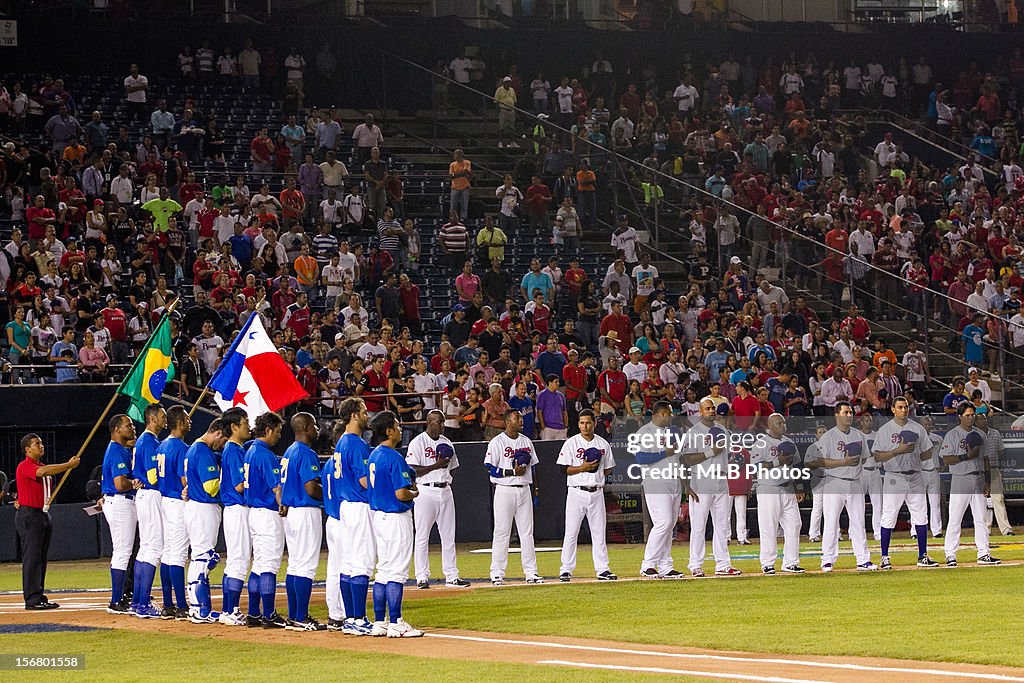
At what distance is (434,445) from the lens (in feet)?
65.9

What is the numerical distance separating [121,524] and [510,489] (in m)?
5.22

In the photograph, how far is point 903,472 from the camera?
20.7 metres

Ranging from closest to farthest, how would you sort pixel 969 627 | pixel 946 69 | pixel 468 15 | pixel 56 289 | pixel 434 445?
pixel 969 627 → pixel 434 445 → pixel 56 289 → pixel 468 15 → pixel 946 69

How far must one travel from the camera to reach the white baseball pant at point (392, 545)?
46.0 feet

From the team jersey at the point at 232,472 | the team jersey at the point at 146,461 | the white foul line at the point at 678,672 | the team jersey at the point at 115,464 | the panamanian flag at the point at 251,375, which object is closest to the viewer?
the white foul line at the point at 678,672

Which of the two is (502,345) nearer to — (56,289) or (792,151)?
(56,289)

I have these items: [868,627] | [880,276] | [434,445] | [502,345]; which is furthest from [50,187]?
[868,627]

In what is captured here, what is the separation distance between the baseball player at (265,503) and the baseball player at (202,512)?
2.37 ft

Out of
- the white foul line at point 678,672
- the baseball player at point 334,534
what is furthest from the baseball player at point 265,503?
the white foul line at point 678,672

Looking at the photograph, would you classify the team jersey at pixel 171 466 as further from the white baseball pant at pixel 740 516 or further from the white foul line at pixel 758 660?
the white baseball pant at pixel 740 516

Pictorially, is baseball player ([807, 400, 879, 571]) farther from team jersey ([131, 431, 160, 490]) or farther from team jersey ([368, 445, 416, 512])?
team jersey ([131, 431, 160, 490])

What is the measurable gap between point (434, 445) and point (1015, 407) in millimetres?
12880

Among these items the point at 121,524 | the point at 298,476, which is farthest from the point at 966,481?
the point at 121,524

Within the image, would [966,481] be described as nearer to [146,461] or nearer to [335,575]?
[335,575]
